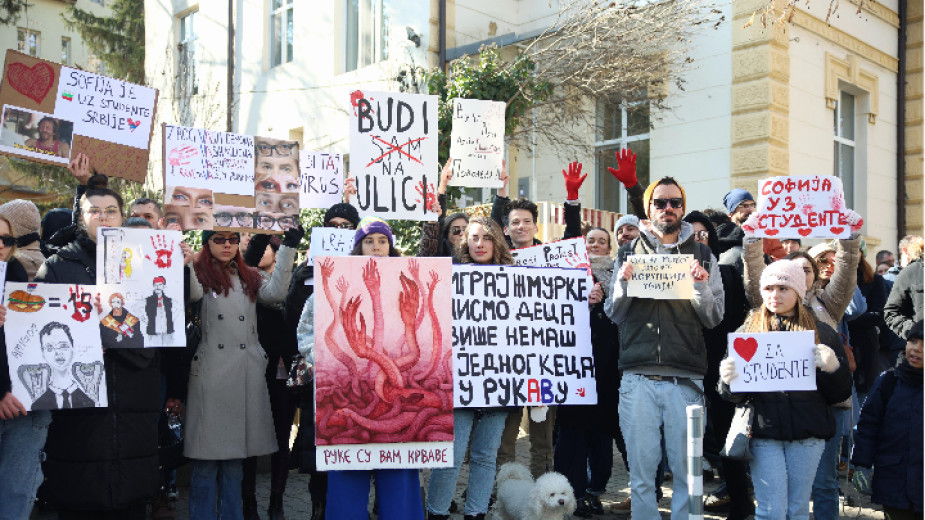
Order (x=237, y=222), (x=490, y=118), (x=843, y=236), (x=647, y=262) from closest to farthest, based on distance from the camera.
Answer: (x=647, y=262) < (x=843, y=236) < (x=237, y=222) < (x=490, y=118)

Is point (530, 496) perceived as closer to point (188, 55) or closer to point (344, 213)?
point (344, 213)

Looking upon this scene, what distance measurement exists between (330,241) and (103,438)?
6.95 feet

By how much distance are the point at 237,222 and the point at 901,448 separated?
4.56 m

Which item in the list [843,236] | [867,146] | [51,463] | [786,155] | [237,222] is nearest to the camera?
[51,463]

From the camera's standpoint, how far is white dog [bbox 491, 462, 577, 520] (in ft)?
16.9

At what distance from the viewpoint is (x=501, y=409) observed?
543cm

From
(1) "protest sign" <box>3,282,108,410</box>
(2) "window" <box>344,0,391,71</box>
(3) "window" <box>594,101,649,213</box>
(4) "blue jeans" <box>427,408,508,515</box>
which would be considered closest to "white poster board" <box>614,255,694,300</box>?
(4) "blue jeans" <box>427,408,508,515</box>

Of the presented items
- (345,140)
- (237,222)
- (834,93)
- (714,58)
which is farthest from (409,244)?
(834,93)

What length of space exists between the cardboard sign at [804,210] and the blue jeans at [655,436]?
139 centimetres

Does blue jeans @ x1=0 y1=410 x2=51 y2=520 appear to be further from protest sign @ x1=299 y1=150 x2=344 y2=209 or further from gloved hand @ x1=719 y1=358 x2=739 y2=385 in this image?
gloved hand @ x1=719 y1=358 x2=739 y2=385

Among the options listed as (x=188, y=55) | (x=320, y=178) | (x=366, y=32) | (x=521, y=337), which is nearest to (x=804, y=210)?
(x=521, y=337)

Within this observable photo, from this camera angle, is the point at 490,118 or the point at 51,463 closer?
the point at 51,463

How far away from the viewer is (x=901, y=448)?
4.61 metres

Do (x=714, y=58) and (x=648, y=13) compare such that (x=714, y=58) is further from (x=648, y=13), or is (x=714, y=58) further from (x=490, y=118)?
(x=490, y=118)
